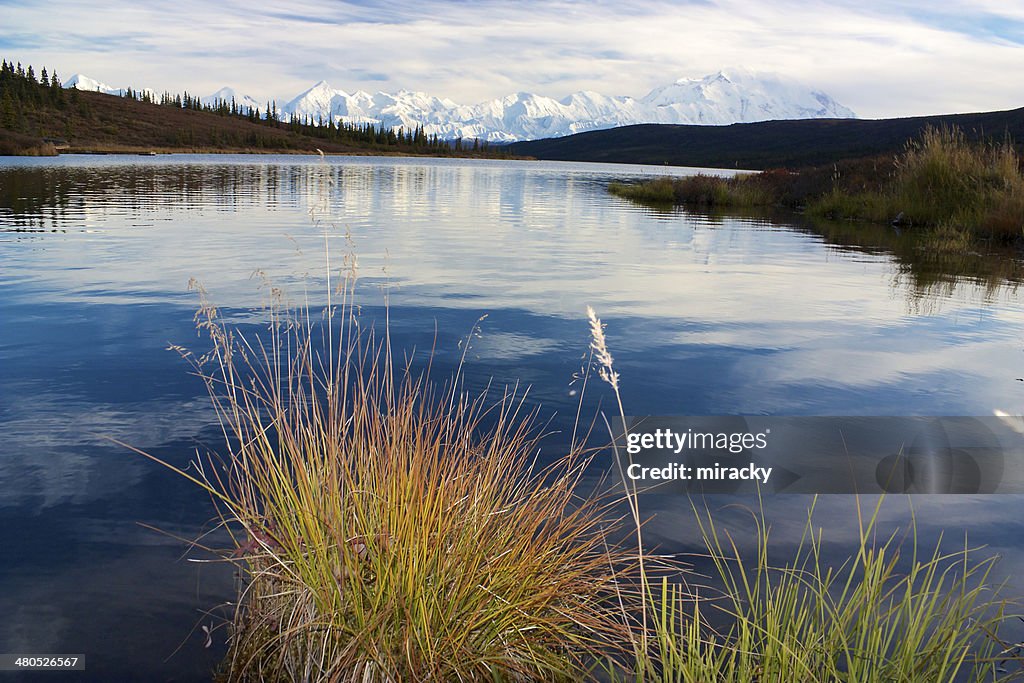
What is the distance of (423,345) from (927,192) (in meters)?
17.7

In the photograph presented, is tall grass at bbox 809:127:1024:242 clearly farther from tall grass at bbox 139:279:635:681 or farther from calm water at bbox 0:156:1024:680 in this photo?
tall grass at bbox 139:279:635:681

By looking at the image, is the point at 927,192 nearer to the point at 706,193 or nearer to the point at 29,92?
the point at 706,193

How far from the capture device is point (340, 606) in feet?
8.68

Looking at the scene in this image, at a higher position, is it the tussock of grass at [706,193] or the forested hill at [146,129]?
the forested hill at [146,129]

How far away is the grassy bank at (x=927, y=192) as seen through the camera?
17656 millimetres

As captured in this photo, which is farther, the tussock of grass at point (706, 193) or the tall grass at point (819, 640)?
the tussock of grass at point (706, 193)

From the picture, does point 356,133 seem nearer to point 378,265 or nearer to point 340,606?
point 378,265

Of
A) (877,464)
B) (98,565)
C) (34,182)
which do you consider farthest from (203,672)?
(34,182)

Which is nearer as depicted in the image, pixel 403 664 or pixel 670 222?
pixel 403 664

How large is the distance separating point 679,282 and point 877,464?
24.3ft

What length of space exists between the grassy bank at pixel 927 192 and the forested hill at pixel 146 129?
59932mm

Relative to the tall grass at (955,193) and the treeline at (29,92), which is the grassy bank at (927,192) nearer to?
the tall grass at (955,193)

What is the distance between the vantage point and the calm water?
380 cm

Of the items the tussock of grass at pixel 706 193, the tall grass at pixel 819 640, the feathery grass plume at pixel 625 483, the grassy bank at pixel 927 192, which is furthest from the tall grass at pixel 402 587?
the tussock of grass at pixel 706 193
